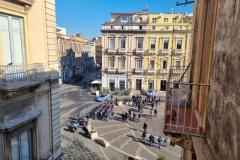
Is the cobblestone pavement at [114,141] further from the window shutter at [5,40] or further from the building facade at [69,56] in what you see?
the building facade at [69,56]

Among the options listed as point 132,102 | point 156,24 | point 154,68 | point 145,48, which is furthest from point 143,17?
point 132,102

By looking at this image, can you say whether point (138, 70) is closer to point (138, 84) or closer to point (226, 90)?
point (138, 84)

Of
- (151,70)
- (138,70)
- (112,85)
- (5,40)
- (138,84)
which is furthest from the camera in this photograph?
(112,85)

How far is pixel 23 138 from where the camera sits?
5914mm

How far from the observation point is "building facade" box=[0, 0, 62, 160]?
5062 mm

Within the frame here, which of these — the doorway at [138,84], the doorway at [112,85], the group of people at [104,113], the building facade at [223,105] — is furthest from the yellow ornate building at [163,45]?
the building facade at [223,105]

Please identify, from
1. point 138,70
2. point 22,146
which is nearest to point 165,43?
point 138,70

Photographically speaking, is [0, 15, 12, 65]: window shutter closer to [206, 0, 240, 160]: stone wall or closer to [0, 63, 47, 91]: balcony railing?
[0, 63, 47, 91]: balcony railing

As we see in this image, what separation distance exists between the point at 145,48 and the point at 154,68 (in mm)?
3844

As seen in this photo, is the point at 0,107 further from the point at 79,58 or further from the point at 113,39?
the point at 79,58

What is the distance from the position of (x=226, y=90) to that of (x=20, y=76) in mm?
5353

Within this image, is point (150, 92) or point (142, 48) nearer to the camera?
point (150, 92)

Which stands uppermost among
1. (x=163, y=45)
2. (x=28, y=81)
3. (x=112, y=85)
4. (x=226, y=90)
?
(x=163, y=45)

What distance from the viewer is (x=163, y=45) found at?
3038cm
